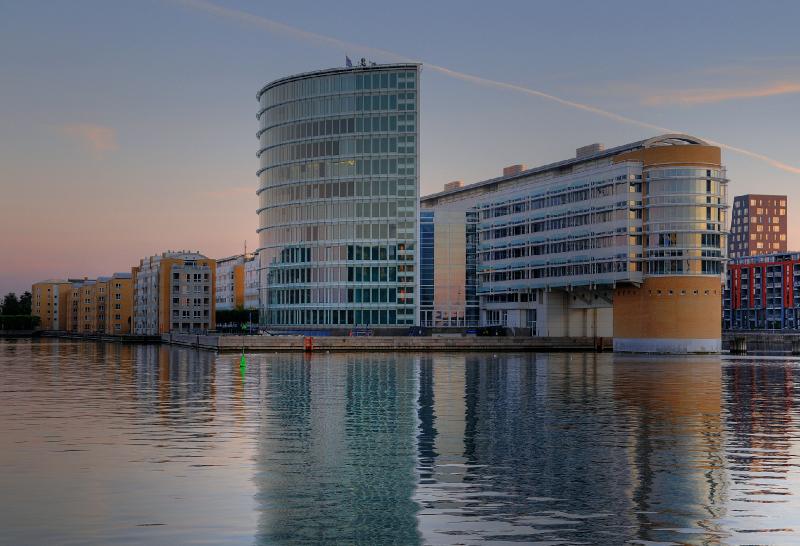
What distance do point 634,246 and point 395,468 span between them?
435 ft

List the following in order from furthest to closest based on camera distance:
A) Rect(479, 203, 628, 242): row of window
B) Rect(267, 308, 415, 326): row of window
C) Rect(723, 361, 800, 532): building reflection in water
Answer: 1. Rect(267, 308, 415, 326): row of window
2. Rect(479, 203, 628, 242): row of window
3. Rect(723, 361, 800, 532): building reflection in water

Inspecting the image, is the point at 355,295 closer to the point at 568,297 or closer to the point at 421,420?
the point at 568,297

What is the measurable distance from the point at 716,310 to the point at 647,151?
86.2ft

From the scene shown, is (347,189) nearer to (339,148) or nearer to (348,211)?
(348,211)

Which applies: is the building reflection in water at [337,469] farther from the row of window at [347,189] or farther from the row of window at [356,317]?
the row of window at [347,189]

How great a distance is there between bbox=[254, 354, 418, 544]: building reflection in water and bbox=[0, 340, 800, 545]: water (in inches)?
3.1

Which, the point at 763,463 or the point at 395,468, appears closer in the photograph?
the point at 395,468

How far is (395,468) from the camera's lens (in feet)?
92.4

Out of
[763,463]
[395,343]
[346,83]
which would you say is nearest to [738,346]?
[395,343]

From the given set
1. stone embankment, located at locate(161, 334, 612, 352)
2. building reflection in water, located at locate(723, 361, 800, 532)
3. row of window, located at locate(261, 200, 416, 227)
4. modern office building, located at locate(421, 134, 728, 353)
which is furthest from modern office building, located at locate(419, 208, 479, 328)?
building reflection in water, located at locate(723, 361, 800, 532)

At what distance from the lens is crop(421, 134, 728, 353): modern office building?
501 feet

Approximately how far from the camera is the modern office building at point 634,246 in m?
153

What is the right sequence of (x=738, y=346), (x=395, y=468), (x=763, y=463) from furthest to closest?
(x=738, y=346)
(x=763, y=463)
(x=395, y=468)

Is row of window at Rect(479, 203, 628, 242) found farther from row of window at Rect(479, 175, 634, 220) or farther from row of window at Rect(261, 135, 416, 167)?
row of window at Rect(261, 135, 416, 167)
